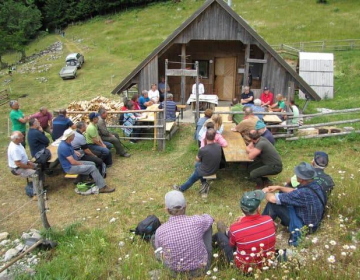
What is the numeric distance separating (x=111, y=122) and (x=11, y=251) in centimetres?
935

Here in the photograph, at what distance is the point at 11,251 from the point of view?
5617 mm

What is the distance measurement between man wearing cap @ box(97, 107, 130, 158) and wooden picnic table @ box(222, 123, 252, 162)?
3389 mm

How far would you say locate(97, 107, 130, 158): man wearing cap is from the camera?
980cm

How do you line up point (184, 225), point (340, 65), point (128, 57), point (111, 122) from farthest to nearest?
point (128, 57) → point (340, 65) → point (111, 122) → point (184, 225)

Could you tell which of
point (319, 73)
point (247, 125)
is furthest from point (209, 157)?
point (319, 73)

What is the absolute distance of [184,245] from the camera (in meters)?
4.06

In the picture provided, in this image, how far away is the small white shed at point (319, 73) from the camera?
18.6 meters

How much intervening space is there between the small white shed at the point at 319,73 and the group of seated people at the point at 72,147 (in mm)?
13224

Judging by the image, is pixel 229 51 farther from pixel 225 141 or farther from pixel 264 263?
pixel 264 263

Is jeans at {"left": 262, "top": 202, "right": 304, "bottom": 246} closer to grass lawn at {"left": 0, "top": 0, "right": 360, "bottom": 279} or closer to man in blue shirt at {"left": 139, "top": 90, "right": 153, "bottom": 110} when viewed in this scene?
grass lawn at {"left": 0, "top": 0, "right": 360, "bottom": 279}

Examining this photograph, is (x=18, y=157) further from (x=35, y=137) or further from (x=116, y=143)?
(x=116, y=143)

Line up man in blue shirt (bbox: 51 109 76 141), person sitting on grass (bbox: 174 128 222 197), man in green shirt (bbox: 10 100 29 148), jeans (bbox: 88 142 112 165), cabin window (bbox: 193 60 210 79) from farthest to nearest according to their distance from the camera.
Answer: cabin window (bbox: 193 60 210 79) < man in green shirt (bbox: 10 100 29 148) < man in blue shirt (bbox: 51 109 76 141) < jeans (bbox: 88 142 112 165) < person sitting on grass (bbox: 174 128 222 197)

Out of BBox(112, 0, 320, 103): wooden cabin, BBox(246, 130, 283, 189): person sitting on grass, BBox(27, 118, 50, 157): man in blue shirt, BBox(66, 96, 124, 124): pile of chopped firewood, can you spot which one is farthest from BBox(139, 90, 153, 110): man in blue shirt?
BBox(246, 130, 283, 189): person sitting on grass

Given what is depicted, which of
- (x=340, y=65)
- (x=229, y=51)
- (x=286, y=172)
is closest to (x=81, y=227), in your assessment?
(x=286, y=172)
